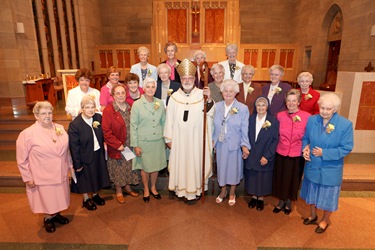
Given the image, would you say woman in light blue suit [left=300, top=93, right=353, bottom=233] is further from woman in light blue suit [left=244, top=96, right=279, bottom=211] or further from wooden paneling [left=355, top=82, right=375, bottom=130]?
wooden paneling [left=355, top=82, right=375, bottom=130]

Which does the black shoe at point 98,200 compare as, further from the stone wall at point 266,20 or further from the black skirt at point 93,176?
the stone wall at point 266,20

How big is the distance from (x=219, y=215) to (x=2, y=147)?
4904 millimetres

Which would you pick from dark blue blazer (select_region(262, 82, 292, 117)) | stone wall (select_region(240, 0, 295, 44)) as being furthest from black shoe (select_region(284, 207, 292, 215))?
stone wall (select_region(240, 0, 295, 44))

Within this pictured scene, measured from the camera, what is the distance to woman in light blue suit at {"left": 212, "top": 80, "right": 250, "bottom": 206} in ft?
10.4

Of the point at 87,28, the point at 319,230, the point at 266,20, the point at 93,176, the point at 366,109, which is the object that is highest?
the point at 266,20

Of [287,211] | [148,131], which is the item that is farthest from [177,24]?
[287,211]

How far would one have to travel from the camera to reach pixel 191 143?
3305mm

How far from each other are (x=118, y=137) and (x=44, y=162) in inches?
36.4

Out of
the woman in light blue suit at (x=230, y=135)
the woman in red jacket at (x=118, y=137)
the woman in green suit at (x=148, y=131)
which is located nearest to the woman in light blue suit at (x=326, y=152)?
the woman in light blue suit at (x=230, y=135)

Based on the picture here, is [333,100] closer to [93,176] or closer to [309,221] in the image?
[309,221]

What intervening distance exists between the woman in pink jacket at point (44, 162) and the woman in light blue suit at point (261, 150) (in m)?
2.35

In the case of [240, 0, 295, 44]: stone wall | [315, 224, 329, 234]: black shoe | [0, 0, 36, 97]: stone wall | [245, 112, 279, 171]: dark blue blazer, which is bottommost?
[315, 224, 329, 234]: black shoe

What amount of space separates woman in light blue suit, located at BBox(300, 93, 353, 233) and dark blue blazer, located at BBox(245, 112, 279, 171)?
358 mm

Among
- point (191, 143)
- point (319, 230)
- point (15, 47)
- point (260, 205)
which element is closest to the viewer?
point (319, 230)
